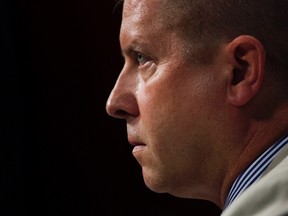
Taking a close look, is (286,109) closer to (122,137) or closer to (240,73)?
(240,73)

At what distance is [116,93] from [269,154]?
29 cm

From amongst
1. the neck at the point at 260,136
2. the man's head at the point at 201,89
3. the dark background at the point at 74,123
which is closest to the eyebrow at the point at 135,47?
the man's head at the point at 201,89

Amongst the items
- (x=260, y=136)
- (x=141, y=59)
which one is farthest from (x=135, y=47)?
(x=260, y=136)

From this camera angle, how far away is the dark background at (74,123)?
229cm

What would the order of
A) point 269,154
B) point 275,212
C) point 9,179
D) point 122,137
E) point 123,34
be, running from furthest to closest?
point 122,137 < point 9,179 < point 123,34 < point 269,154 < point 275,212

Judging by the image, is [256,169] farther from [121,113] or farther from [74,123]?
[74,123]

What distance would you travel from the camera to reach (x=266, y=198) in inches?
36.4

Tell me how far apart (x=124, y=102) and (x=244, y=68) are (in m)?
0.22

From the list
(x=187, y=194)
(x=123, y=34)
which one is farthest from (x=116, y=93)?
(x=187, y=194)

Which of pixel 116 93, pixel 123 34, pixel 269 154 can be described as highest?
pixel 123 34

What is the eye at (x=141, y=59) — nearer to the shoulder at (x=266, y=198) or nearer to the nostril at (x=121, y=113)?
the nostril at (x=121, y=113)

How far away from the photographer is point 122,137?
237cm

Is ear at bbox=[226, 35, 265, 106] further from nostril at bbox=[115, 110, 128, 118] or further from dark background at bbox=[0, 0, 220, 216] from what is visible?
dark background at bbox=[0, 0, 220, 216]

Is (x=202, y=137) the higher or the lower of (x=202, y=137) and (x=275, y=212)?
the higher
